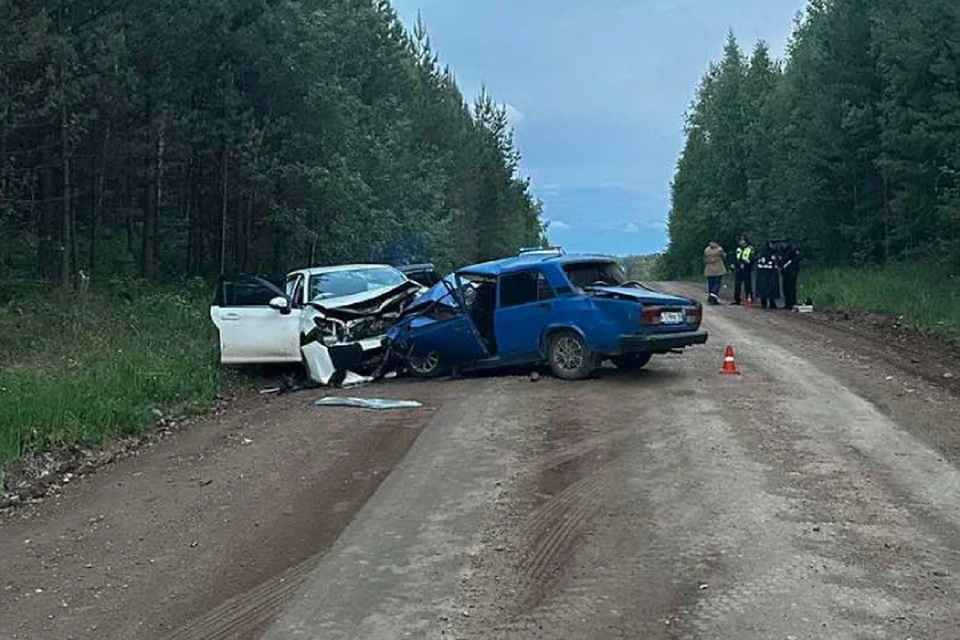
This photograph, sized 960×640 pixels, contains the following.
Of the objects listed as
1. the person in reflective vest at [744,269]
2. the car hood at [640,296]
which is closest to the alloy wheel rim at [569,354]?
the car hood at [640,296]

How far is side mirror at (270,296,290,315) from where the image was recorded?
15062 mm

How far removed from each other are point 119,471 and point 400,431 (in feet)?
9.04

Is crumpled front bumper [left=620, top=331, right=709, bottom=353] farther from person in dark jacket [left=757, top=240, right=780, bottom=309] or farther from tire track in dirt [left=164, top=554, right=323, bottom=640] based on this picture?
person in dark jacket [left=757, top=240, right=780, bottom=309]

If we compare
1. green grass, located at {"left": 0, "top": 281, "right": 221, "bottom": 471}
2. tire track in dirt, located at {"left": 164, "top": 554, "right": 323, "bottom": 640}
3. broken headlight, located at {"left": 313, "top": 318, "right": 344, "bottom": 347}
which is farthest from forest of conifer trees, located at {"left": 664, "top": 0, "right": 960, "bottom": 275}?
tire track in dirt, located at {"left": 164, "top": 554, "right": 323, "bottom": 640}

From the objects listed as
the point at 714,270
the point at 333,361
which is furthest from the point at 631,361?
the point at 714,270

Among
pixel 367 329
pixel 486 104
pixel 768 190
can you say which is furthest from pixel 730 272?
pixel 367 329

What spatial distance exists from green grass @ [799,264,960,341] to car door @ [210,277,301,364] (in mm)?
10973

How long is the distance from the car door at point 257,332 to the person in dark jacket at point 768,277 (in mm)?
15231

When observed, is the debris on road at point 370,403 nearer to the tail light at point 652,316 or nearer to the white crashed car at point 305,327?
the white crashed car at point 305,327

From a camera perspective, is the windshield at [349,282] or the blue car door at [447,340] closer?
the blue car door at [447,340]

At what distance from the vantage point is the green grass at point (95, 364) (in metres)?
10.8

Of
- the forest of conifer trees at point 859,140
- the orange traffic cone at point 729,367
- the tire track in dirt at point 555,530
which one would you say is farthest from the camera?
the forest of conifer trees at point 859,140

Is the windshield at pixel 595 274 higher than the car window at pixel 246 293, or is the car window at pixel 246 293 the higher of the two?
the windshield at pixel 595 274

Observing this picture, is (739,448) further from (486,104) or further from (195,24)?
(486,104)
